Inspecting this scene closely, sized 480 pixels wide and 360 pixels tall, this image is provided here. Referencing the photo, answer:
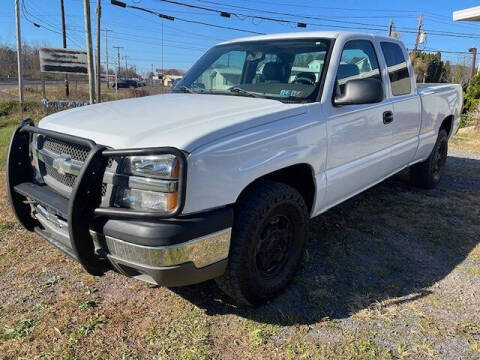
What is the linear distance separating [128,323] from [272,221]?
1.15 m

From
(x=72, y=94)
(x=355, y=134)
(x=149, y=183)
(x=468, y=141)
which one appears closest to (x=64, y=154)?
(x=149, y=183)

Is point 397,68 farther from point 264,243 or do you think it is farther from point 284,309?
point 284,309

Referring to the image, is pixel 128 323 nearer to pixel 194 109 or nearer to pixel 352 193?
pixel 194 109

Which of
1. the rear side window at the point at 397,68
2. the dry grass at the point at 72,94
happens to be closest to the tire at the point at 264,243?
the rear side window at the point at 397,68

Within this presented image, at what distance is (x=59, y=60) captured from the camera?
48.0 feet

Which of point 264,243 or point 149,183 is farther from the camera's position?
point 264,243

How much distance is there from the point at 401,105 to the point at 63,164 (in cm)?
324

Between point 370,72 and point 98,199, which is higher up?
point 370,72

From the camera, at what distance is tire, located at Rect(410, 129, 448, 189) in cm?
532

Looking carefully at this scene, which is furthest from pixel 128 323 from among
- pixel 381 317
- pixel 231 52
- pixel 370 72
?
pixel 370 72

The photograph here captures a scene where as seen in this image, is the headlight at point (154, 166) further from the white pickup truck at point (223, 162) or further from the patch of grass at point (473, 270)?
the patch of grass at point (473, 270)

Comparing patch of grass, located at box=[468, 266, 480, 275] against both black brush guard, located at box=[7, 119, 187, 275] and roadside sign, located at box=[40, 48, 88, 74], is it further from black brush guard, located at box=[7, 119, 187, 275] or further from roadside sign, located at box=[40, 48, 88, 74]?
roadside sign, located at box=[40, 48, 88, 74]

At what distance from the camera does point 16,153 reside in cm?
292

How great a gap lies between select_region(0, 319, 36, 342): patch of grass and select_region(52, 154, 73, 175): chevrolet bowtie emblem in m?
1.00
